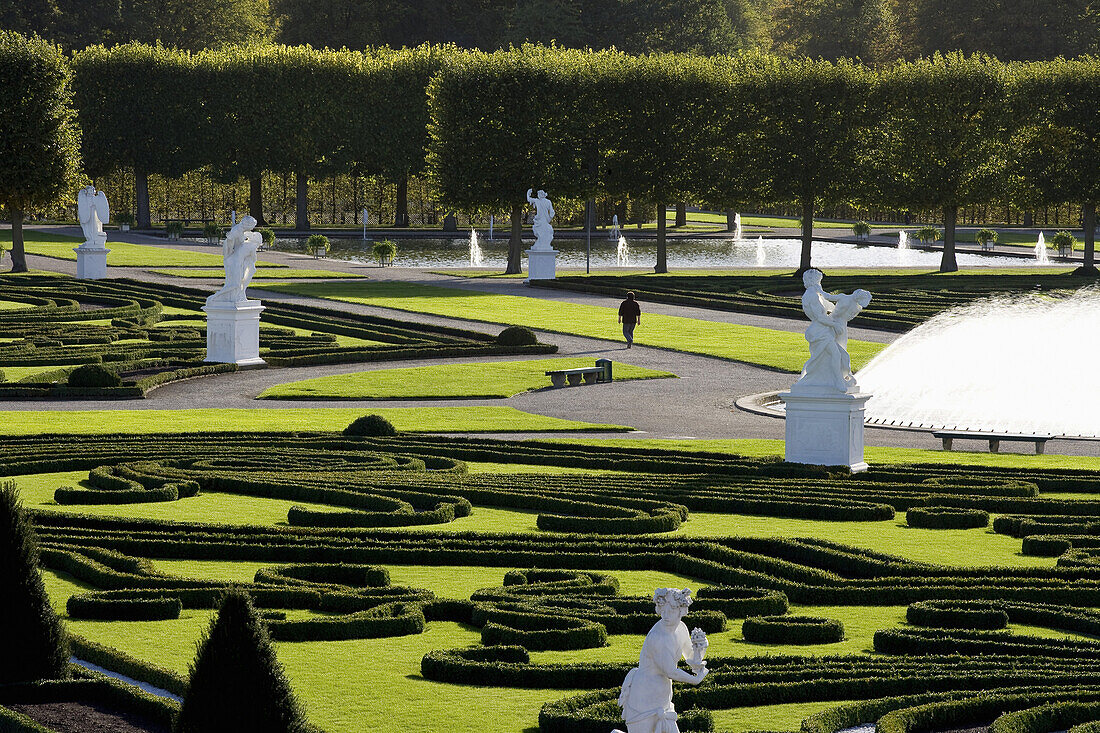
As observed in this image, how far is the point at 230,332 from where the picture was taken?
35062 mm

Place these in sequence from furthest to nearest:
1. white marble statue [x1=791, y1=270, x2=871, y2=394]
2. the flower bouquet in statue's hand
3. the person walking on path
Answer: the person walking on path
white marble statue [x1=791, y1=270, x2=871, y2=394]
the flower bouquet in statue's hand

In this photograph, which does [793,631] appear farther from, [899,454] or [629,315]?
[629,315]

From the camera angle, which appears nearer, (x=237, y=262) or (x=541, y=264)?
(x=237, y=262)

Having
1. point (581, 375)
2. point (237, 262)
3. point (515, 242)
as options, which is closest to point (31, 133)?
point (515, 242)

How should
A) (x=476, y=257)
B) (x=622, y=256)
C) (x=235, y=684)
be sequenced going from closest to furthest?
(x=235, y=684)
(x=476, y=257)
(x=622, y=256)

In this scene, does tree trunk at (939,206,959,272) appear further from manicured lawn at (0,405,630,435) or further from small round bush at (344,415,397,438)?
small round bush at (344,415,397,438)

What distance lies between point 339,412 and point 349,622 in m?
16.1

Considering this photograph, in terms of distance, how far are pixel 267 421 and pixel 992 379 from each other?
14067mm

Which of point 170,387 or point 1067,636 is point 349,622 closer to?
point 1067,636

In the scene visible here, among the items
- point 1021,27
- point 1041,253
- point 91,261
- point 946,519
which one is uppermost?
point 1021,27

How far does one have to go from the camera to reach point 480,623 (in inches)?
525

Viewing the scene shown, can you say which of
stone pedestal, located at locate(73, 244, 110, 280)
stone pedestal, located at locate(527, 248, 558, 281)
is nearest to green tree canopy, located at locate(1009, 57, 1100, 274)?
stone pedestal, located at locate(527, 248, 558, 281)

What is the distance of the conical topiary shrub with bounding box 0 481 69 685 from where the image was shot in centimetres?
1093

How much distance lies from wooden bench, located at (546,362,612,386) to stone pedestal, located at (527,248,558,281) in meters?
23.2
